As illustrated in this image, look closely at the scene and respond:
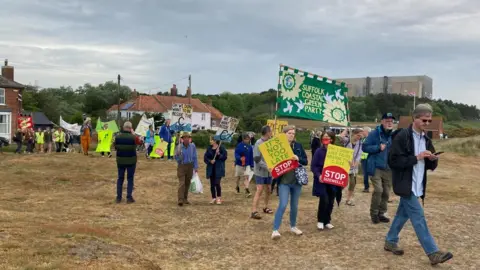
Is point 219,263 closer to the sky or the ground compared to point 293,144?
closer to the ground

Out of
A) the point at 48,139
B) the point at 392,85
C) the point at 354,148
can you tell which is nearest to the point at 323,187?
the point at 354,148

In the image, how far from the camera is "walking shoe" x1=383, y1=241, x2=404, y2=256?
666 cm

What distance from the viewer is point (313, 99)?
11.5 metres

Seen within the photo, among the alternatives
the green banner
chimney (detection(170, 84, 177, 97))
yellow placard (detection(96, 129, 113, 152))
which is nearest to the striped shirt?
the green banner

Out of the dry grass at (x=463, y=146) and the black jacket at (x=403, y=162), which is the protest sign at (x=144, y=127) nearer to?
the black jacket at (x=403, y=162)

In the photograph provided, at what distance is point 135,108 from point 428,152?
3134 inches

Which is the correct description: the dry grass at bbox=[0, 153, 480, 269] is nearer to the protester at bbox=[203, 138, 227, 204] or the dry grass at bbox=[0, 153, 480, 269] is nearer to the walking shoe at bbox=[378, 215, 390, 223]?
the walking shoe at bbox=[378, 215, 390, 223]

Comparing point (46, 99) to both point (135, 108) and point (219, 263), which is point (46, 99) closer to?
point (135, 108)

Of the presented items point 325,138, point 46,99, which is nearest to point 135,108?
point 46,99

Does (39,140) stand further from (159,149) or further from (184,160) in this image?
(184,160)

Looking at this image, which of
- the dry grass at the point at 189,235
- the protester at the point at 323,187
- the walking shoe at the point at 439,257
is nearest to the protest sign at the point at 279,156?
the protester at the point at 323,187

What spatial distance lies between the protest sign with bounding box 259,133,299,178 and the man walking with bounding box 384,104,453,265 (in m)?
1.87

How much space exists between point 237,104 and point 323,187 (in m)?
110

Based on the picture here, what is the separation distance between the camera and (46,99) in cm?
6988
